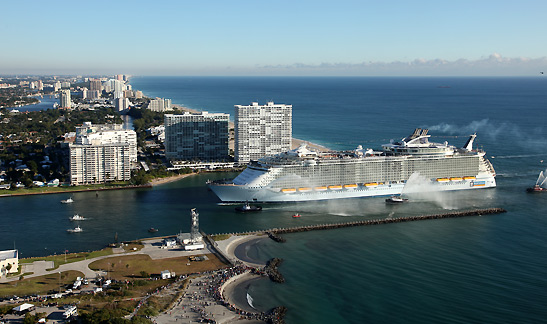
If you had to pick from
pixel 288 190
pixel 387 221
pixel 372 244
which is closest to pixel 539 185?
pixel 387 221

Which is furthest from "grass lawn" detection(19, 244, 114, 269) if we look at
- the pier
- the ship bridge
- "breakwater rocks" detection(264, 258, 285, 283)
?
→ the ship bridge

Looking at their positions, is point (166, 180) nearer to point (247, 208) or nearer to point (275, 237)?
point (247, 208)

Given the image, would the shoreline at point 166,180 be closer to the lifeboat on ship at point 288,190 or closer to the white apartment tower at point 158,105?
the lifeboat on ship at point 288,190

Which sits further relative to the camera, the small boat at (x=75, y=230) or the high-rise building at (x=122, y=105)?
the high-rise building at (x=122, y=105)

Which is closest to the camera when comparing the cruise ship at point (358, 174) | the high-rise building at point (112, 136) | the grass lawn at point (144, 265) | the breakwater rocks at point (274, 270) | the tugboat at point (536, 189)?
the breakwater rocks at point (274, 270)

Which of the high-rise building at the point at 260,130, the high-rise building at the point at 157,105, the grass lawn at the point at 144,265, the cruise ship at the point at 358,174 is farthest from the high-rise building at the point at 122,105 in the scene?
the grass lawn at the point at 144,265

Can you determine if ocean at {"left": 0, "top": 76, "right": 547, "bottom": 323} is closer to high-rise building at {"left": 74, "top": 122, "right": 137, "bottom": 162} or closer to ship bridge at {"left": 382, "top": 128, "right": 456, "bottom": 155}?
ship bridge at {"left": 382, "top": 128, "right": 456, "bottom": 155}

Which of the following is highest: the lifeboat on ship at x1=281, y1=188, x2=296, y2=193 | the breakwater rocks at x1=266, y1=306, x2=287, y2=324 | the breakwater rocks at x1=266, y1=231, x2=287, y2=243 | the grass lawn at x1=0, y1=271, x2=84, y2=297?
the lifeboat on ship at x1=281, y1=188, x2=296, y2=193
